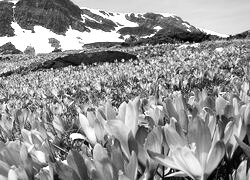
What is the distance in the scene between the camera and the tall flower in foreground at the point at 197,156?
1.31 metres

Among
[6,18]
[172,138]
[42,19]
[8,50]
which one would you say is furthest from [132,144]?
[42,19]

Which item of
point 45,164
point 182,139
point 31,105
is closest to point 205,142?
point 182,139

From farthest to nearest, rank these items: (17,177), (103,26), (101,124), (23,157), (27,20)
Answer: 1. (103,26)
2. (27,20)
3. (101,124)
4. (23,157)
5. (17,177)

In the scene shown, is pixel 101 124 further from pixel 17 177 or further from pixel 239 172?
pixel 239 172

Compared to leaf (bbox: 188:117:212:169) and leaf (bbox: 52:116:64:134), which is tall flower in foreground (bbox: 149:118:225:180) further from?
leaf (bbox: 52:116:64:134)

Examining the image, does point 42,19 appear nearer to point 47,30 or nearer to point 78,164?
point 47,30

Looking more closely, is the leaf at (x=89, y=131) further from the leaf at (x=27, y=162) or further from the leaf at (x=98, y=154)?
the leaf at (x=98, y=154)

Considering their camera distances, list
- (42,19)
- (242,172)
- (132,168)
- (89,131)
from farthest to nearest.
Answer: (42,19)
(89,131)
(132,168)
(242,172)

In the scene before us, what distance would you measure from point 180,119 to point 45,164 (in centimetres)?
76

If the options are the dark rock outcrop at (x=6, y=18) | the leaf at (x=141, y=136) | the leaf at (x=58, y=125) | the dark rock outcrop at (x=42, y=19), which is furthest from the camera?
the dark rock outcrop at (x=42, y=19)

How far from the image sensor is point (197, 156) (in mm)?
1401

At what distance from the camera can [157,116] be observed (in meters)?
2.17

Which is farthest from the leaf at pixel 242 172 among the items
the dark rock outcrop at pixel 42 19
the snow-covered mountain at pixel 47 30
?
the dark rock outcrop at pixel 42 19

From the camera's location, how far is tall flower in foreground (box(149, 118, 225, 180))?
4.31ft
